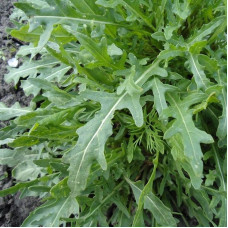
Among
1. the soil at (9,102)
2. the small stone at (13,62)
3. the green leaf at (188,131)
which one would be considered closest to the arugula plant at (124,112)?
the green leaf at (188,131)

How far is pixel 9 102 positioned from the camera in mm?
1710

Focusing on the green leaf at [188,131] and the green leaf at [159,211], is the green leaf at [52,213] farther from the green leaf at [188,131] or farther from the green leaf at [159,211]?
the green leaf at [188,131]

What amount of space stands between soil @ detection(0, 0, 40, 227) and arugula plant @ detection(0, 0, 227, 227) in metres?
0.23

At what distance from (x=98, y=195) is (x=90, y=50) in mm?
533

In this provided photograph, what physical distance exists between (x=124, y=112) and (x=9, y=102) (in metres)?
0.68

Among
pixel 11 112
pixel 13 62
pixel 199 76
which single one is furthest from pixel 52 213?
pixel 13 62

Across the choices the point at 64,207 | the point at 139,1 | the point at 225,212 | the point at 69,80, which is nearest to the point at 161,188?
the point at 225,212

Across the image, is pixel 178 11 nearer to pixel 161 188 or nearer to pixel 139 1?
pixel 139 1

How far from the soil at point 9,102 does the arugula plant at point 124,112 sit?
0.77 ft

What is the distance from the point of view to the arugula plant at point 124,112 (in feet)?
3.44

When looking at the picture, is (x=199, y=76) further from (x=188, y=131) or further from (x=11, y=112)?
(x=11, y=112)

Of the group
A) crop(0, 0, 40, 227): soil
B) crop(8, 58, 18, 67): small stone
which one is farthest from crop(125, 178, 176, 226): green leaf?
crop(8, 58, 18, 67): small stone

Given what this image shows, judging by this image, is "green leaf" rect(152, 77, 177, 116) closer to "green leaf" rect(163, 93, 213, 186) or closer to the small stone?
"green leaf" rect(163, 93, 213, 186)

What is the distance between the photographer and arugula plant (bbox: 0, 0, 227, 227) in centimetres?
105
